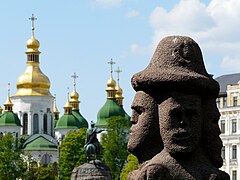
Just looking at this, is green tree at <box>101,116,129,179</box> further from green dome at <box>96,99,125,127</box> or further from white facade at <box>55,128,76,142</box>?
white facade at <box>55,128,76,142</box>

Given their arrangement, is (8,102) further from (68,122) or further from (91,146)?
(91,146)

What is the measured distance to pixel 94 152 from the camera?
53.9 meters

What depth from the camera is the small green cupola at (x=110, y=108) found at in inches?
4732

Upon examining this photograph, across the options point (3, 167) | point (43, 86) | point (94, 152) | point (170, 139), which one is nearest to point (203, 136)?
point (170, 139)

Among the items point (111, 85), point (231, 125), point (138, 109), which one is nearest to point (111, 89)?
point (111, 85)

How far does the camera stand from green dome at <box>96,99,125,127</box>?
12016 cm

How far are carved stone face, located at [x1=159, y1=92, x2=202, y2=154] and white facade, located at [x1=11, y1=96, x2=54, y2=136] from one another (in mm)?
116807

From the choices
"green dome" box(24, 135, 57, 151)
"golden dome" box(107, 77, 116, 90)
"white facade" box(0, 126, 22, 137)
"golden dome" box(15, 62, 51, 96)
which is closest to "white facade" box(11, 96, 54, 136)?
"golden dome" box(15, 62, 51, 96)

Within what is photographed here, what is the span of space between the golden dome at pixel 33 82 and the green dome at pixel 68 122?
3.54 meters

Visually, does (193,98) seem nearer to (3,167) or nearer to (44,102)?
(3,167)

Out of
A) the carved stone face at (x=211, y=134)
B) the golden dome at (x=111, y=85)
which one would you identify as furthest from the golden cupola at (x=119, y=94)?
the carved stone face at (x=211, y=134)

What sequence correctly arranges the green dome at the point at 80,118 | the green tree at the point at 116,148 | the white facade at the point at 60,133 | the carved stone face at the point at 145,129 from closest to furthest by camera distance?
the carved stone face at the point at 145,129 < the green tree at the point at 116,148 < the green dome at the point at 80,118 < the white facade at the point at 60,133

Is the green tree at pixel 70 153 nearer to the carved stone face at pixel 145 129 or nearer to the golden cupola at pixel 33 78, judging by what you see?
the golden cupola at pixel 33 78

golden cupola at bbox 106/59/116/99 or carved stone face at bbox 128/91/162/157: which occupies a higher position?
golden cupola at bbox 106/59/116/99
